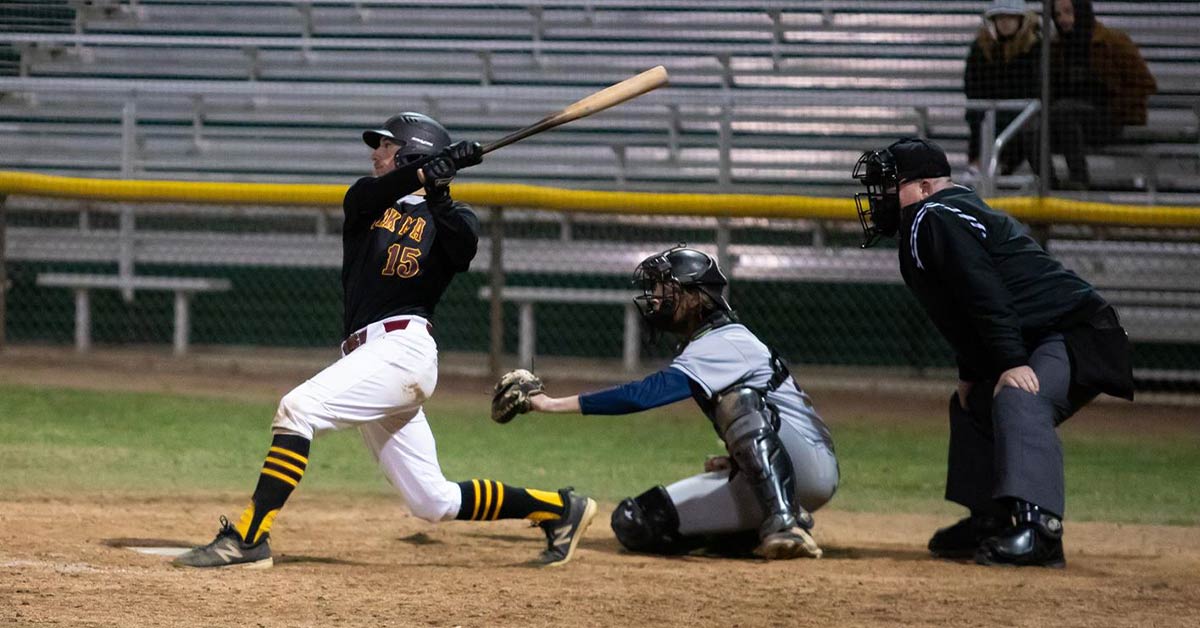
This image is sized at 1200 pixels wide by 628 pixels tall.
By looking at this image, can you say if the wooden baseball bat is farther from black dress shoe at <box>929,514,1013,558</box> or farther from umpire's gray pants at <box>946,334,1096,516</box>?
black dress shoe at <box>929,514,1013,558</box>

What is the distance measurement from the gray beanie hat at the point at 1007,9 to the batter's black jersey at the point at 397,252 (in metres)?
6.17

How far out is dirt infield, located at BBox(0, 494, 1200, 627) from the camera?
418 cm

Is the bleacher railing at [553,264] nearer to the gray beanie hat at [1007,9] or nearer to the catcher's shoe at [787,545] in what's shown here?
the gray beanie hat at [1007,9]

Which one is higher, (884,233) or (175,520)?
(884,233)

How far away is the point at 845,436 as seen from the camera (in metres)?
8.66

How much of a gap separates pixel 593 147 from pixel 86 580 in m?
8.10

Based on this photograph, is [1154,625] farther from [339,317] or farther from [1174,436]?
[339,317]

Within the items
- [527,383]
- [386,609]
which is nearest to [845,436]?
[527,383]

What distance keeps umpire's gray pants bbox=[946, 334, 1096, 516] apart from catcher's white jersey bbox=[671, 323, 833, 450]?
548 mm

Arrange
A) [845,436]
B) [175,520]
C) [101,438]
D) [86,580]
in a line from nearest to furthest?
[86,580] < [175,520] < [101,438] < [845,436]

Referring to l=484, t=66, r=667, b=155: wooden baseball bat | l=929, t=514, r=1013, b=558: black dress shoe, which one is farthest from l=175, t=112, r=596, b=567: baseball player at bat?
l=929, t=514, r=1013, b=558: black dress shoe

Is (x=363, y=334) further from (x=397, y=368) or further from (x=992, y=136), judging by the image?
(x=992, y=136)

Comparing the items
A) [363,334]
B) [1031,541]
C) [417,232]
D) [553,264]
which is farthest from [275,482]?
[553,264]

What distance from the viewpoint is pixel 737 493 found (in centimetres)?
542
